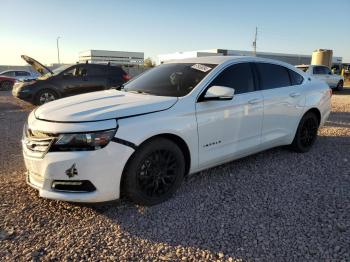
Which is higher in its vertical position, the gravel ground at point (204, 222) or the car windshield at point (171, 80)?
the car windshield at point (171, 80)

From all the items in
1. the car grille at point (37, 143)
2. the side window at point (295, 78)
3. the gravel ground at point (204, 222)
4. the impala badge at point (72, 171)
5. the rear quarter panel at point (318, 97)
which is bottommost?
the gravel ground at point (204, 222)

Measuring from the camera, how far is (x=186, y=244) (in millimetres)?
3029

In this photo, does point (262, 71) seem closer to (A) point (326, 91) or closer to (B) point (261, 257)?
(A) point (326, 91)

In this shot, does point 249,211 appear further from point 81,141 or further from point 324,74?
point 324,74

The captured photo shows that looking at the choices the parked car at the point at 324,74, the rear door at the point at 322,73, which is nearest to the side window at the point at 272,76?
the parked car at the point at 324,74

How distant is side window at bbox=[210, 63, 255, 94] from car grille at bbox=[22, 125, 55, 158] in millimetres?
2006

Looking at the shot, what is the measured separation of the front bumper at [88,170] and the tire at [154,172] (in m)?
0.13

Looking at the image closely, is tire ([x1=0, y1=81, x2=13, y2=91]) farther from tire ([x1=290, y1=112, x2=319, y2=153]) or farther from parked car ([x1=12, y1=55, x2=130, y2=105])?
tire ([x1=290, y1=112, x2=319, y2=153])

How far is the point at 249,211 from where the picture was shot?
11.9 feet

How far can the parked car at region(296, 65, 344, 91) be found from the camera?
18203 mm

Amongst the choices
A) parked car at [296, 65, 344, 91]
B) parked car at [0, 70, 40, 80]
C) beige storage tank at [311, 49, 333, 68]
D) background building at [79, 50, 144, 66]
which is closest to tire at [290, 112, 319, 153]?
parked car at [296, 65, 344, 91]

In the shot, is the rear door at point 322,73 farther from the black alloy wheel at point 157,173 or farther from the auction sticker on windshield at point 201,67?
the black alloy wheel at point 157,173

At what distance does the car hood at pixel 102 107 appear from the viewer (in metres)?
3.36

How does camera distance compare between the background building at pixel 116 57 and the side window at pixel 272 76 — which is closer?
the side window at pixel 272 76
